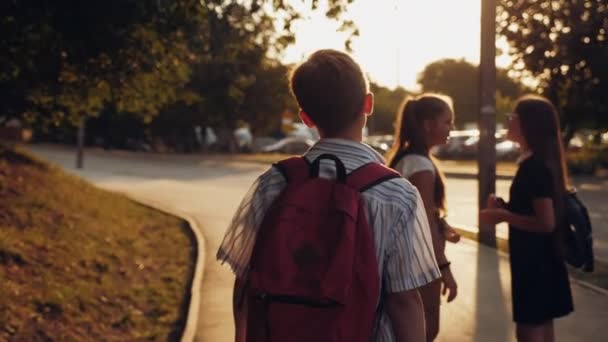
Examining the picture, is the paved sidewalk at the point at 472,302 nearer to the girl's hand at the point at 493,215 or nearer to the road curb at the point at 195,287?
the road curb at the point at 195,287

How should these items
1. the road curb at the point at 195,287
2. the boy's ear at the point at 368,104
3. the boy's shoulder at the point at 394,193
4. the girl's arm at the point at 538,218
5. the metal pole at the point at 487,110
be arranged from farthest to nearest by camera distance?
the metal pole at the point at 487,110
the road curb at the point at 195,287
the girl's arm at the point at 538,218
the boy's ear at the point at 368,104
the boy's shoulder at the point at 394,193

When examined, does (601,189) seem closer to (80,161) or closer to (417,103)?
(80,161)

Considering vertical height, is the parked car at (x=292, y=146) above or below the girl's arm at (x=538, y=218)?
below

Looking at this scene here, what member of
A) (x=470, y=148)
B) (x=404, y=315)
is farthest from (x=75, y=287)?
(x=470, y=148)

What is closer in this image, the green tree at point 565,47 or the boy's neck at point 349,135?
the boy's neck at point 349,135

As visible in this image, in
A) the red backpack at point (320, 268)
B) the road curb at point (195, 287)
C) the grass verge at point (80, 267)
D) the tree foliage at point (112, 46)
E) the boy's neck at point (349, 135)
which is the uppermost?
the tree foliage at point (112, 46)

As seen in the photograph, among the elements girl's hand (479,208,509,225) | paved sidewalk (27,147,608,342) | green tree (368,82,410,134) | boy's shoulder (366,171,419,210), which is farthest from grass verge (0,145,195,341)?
green tree (368,82,410,134)

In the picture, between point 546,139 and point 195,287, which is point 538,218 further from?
point 195,287

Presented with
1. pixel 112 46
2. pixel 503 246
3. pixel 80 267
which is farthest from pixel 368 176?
pixel 503 246

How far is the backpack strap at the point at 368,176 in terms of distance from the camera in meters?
2.40

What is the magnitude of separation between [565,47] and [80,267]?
1707 cm

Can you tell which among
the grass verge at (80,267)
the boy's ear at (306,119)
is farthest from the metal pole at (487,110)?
the boy's ear at (306,119)

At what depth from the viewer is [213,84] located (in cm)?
4978

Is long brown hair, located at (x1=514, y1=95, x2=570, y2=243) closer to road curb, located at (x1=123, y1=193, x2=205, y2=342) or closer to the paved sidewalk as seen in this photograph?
the paved sidewalk
